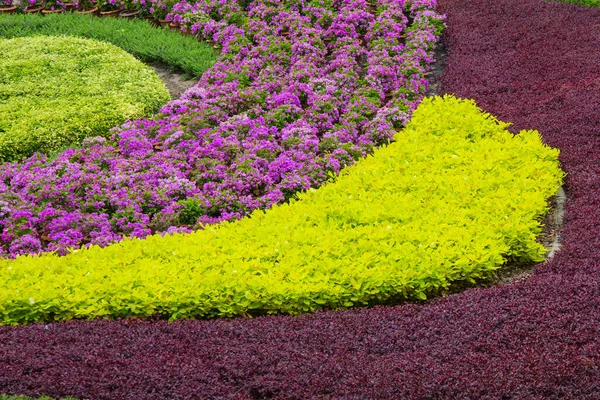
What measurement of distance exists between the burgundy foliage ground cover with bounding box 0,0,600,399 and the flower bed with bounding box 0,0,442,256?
191 cm

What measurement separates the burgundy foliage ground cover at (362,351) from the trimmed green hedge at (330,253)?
244 mm

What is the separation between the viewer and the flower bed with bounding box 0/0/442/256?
7.42 metres

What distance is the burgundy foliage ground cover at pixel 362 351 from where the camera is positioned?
4.65 metres

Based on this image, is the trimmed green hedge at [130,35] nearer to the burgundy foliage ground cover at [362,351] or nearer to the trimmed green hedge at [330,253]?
the trimmed green hedge at [330,253]

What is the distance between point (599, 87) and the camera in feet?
29.1

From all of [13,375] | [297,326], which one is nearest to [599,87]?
[297,326]

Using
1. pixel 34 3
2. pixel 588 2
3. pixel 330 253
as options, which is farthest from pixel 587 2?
pixel 34 3

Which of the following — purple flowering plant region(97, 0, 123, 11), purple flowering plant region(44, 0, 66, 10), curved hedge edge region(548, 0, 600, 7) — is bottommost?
purple flowering plant region(44, 0, 66, 10)

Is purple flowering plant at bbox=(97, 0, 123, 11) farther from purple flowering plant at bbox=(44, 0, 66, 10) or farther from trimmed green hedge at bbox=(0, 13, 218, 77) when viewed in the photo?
purple flowering plant at bbox=(44, 0, 66, 10)

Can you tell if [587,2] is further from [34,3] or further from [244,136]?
[34,3]

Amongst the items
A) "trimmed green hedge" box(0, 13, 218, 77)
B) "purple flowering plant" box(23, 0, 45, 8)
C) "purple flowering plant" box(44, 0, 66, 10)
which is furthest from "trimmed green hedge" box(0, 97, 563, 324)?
"purple flowering plant" box(23, 0, 45, 8)

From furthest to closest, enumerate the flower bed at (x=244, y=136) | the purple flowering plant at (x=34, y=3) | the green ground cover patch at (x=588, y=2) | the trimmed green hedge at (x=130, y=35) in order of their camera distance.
A: 1. the purple flowering plant at (x=34, y=3)
2. the green ground cover patch at (x=588, y=2)
3. the trimmed green hedge at (x=130, y=35)
4. the flower bed at (x=244, y=136)

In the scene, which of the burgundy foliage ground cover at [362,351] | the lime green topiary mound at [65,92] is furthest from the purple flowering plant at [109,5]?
the burgundy foliage ground cover at [362,351]

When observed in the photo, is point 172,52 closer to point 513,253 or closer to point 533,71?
point 533,71
